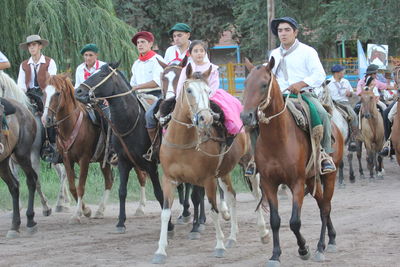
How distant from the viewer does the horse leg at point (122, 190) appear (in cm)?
1195

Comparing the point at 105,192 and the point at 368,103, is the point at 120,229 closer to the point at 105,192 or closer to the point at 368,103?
the point at 105,192

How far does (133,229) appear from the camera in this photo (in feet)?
40.5

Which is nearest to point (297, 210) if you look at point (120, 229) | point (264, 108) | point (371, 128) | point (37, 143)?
point (264, 108)

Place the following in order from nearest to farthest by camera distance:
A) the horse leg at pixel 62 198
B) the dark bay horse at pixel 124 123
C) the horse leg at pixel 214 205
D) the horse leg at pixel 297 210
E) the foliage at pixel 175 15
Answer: the horse leg at pixel 297 210
the horse leg at pixel 214 205
the dark bay horse at pixel 124 123
the horse leg at pixel 62 198
the foliage at pixel 175 15

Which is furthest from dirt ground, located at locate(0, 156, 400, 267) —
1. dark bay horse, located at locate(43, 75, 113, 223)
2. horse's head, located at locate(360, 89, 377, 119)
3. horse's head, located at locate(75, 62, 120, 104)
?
horse's head, located at locate(360, 89, 377, 119)

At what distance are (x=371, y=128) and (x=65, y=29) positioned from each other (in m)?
8.68

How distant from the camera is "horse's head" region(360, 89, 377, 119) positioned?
818 inches

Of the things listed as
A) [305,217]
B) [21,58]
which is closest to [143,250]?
[305,217]

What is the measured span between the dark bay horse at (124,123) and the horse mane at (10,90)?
1956 millimetres

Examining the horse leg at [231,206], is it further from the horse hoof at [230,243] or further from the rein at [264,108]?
the rein at [264,108]

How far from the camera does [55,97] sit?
12.5m

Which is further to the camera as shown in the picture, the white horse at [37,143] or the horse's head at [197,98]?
the white horse at [37,143]

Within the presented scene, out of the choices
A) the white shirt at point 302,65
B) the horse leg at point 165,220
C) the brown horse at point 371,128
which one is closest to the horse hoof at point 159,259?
the horse leg at point 165,220

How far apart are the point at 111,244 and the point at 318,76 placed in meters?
3.80
